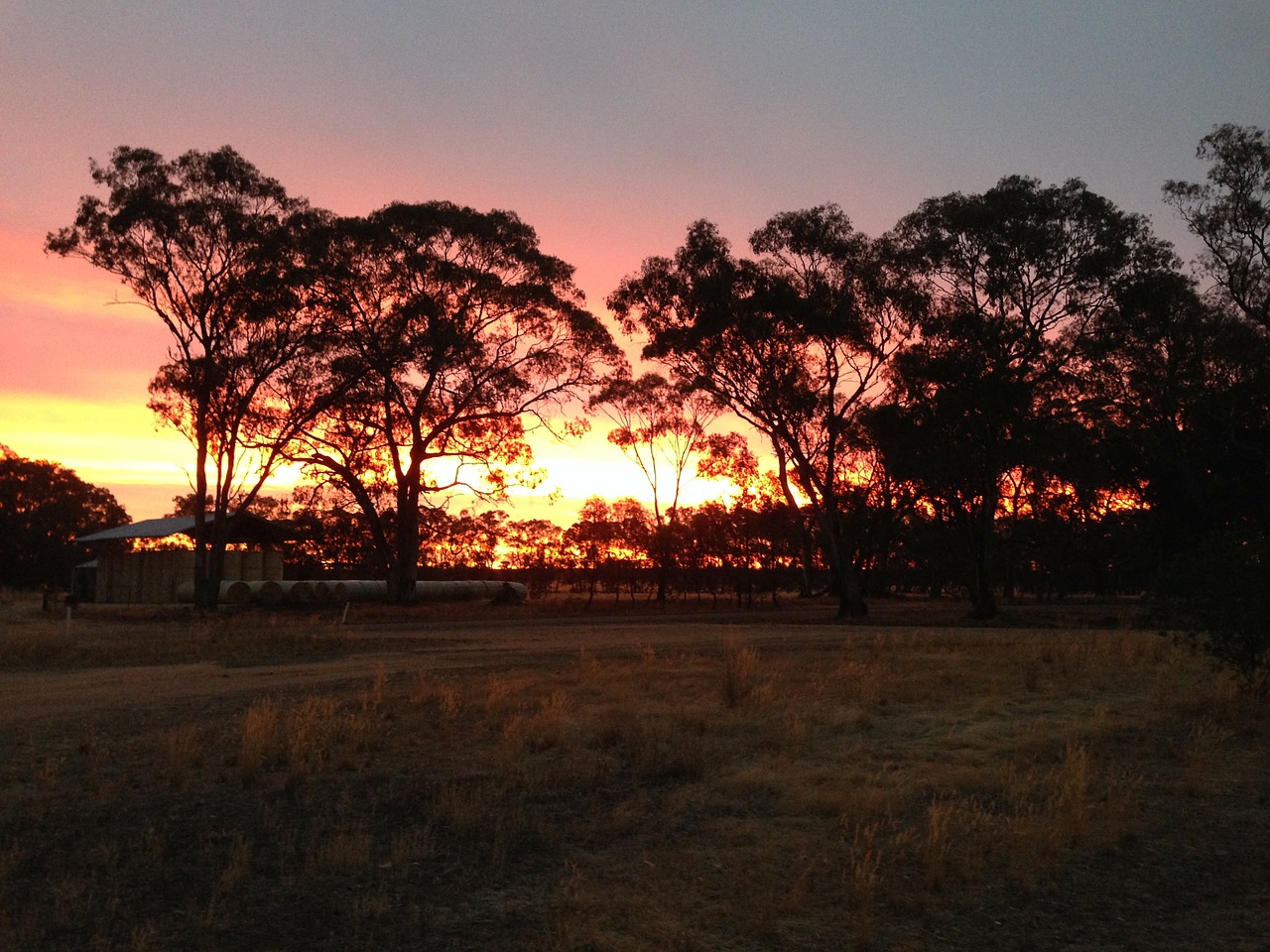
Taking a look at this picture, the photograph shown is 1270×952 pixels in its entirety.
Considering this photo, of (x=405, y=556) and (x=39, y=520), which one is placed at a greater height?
(x=39, y=520)

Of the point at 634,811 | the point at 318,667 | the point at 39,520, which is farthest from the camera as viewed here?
the point at 39,520

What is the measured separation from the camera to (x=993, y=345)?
38875 mm

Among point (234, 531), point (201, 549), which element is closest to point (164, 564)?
point (234, 531)

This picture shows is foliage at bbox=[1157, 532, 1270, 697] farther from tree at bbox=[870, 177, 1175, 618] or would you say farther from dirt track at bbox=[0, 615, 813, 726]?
tree at bbox=[870, 177, 1175, 618]

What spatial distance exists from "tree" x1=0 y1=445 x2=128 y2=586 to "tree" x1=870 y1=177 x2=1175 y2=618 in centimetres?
6684

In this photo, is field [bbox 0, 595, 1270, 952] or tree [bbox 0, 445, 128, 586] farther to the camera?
tree [bbox 0, 445, 128, 586]

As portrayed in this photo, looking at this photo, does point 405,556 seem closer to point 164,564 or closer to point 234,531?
point 234,531

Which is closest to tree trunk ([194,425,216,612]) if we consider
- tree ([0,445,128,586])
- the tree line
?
the tree line

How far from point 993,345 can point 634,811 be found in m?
33.3

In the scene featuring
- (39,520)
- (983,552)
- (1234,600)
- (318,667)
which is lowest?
(318,667)

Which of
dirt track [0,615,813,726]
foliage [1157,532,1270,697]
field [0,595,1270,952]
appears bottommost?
field [0,595,1270,952]

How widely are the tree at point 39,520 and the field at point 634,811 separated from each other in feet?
236

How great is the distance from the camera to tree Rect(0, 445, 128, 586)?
79.4 meters

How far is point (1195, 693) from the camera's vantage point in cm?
1541
